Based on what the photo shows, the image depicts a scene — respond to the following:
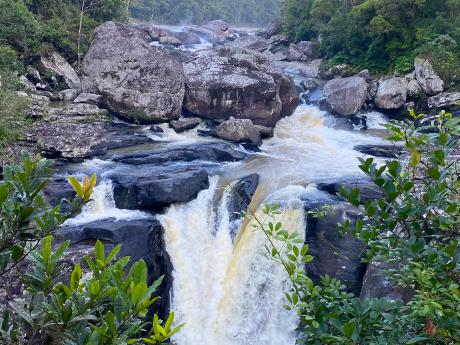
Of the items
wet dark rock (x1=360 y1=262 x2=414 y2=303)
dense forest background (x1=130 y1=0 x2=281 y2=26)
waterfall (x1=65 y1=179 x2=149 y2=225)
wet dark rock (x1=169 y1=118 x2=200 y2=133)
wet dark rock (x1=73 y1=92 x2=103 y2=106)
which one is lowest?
wet dark rock (x1=360 y1=262 x2=414 y2=303)

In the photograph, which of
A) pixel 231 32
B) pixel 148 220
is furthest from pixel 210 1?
pixel 148 220

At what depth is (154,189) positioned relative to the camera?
31.3 ft

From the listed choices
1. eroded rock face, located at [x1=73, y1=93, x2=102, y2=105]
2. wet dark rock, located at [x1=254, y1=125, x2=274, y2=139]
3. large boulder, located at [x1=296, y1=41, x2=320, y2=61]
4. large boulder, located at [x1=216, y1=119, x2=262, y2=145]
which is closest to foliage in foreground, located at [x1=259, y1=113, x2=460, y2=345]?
large boulder, located at [x1=216, y1=119, x2=262, y2=145]

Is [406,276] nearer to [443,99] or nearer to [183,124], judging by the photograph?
[183,124]

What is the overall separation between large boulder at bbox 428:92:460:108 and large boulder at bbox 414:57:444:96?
38 centimetres

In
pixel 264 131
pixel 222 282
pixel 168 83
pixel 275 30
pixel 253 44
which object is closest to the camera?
pixel 222 282

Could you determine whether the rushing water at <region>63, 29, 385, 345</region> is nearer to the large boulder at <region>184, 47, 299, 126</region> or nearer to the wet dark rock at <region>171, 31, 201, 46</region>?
the large boulder at <region>184, 47, 299, 126</region>

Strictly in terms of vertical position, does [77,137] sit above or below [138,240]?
above

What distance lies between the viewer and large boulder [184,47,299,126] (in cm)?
1549

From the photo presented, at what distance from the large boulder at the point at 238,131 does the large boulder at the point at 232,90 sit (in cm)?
143

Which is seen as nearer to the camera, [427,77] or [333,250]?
[333,250]

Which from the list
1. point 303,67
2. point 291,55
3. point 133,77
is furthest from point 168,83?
point 291,55

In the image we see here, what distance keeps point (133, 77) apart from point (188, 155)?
4.73m

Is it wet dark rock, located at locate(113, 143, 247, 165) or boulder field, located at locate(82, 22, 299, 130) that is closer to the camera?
wet dark rock, located at locate(113, 143, 247, 165)
